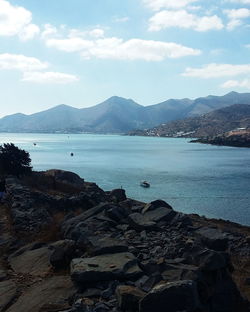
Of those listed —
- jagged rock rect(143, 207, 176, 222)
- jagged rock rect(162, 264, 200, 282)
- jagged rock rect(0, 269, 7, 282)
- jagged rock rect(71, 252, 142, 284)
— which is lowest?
jagged rock rect(0, 269, 7, 282)

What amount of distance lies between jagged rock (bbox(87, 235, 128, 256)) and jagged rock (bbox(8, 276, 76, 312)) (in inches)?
49.1

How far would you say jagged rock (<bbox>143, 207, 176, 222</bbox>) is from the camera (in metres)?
17.0

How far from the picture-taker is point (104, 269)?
37.3 feet

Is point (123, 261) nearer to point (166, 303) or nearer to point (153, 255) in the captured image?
point (153, 255)

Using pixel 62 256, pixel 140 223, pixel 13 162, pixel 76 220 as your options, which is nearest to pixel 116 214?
pixel 140 223

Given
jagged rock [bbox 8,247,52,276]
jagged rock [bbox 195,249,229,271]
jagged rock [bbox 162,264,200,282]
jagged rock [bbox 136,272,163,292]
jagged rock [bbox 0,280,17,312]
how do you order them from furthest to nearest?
jagged rock [bbox 8,247,52,276]
jagged rock [bbox 195,249,229,271]
jagged rock [bbox 0,280,17,312]
jagged rock [bbox 162,264,200,282]
jagged rock [bbox 136,272,163,292]

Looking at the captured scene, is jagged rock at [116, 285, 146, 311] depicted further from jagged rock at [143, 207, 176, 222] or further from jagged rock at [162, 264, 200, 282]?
jagged rock at [143, 207, 176, 222]

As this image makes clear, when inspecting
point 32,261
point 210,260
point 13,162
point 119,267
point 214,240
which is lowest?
point 32,261

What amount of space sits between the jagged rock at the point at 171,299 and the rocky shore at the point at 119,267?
2 centimetres

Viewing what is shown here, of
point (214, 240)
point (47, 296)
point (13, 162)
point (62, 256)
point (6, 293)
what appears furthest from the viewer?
point (13, 162)

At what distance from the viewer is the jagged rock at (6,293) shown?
453 inches

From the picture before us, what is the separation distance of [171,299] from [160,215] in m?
7.61

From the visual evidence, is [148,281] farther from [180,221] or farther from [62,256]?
[180,221]

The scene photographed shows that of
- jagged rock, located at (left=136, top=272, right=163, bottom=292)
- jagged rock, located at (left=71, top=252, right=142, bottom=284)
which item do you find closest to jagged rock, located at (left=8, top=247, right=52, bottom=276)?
jagged rock, located at (left=71, top=252, right=142, bottom=284)
